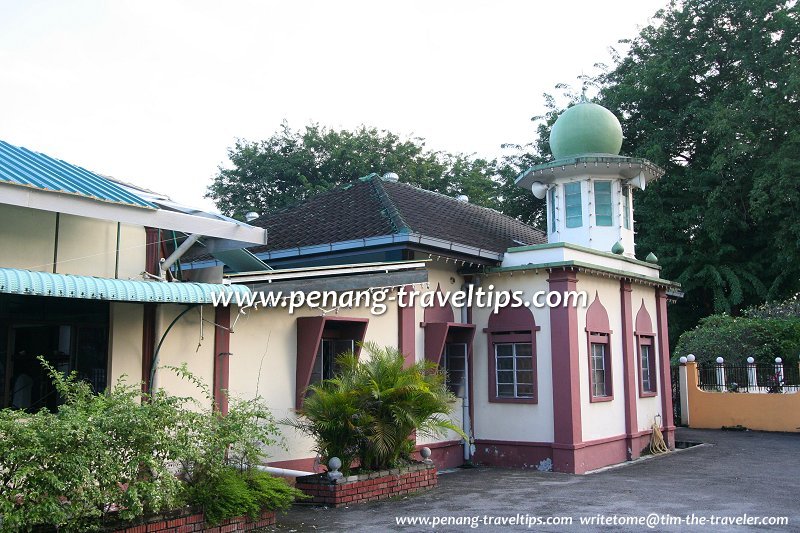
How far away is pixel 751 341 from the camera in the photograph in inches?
865

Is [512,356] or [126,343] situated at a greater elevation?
[126,343]

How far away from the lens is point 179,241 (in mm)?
10758

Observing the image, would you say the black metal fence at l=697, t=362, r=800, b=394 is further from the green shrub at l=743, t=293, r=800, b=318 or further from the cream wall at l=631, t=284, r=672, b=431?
the cream wall at l=631, t=284, r=672, b=431

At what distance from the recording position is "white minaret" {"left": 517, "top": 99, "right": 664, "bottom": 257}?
54.2 feet

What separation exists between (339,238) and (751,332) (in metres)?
14.2

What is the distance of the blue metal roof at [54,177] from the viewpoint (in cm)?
805

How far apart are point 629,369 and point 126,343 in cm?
1045

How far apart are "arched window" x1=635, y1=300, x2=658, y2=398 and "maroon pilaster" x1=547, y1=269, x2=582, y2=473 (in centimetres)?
334

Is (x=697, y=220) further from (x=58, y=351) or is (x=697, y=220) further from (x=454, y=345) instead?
(x=58, y=351)

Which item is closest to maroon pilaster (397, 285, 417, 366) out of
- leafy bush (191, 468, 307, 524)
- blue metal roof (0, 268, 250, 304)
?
blue metal roof (0, 268, 250, 304)

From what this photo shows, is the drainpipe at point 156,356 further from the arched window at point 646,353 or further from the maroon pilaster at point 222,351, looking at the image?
the arched window at point 646,353

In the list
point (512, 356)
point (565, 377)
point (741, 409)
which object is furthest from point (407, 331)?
point (741, 409)

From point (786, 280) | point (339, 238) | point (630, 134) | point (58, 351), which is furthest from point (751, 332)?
point (58, 351)

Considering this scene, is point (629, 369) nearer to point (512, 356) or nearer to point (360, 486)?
point (512, 356)
